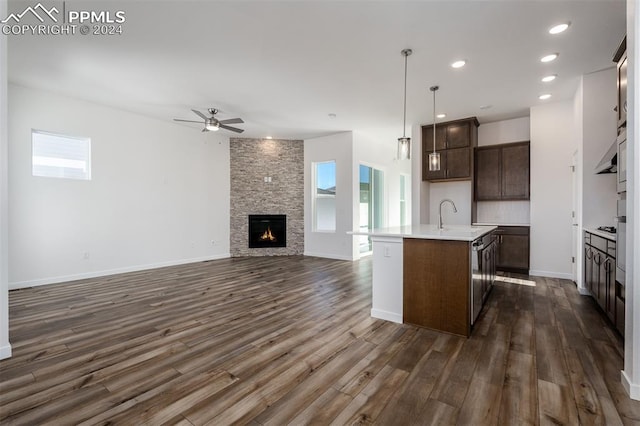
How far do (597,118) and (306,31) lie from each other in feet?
13.4

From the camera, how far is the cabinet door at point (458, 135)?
5750 mm

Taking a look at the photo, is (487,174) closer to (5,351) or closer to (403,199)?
(403,199)

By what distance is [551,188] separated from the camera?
16.4ft

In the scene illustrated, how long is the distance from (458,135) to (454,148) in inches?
10.6

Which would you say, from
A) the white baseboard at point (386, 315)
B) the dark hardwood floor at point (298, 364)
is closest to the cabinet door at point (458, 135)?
the dark hardwood floor at point (298, 364)

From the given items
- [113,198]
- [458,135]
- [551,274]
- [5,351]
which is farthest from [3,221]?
[551,274]

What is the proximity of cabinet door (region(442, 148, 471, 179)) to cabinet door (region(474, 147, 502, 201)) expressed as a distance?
10.2 inches

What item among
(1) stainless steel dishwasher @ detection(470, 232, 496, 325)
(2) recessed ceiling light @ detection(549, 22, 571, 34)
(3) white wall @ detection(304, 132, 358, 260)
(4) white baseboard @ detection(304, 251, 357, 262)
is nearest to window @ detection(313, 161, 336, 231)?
(3) white wall @ detection(304, 132, 358, 260)

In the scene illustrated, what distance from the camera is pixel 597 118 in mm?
3916

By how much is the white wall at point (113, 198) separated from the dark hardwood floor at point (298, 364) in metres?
1.02

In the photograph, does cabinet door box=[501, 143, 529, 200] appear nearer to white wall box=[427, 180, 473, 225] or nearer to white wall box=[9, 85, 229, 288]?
white wall box=[427, 180, 473, 225]

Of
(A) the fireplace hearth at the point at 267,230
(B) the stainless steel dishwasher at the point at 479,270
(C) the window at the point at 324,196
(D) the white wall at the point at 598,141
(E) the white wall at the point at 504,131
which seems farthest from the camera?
(A) the fireplace hearth at the point at 267,230

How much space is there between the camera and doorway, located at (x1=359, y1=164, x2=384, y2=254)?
7.65 metres

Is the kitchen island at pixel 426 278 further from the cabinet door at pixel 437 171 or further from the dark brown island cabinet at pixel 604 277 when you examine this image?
the cabinet door at pixel 437 171
